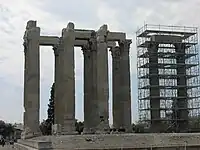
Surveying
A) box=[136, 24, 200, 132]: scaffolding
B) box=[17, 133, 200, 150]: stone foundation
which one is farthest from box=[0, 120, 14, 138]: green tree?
box=[17, 133, 200, 150]: stone foundation

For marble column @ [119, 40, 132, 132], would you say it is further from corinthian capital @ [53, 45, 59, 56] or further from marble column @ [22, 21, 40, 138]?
marble column @ [22, 21, 40, 138]

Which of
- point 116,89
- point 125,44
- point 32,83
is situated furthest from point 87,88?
point 32,83

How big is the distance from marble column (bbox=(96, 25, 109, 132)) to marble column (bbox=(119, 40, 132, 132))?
237 inches

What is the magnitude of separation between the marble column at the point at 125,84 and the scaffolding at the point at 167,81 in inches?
174

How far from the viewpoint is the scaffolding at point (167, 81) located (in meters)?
56.3

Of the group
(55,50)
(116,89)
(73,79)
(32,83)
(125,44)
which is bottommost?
(116,89)

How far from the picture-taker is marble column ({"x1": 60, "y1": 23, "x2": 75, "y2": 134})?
45562 mm

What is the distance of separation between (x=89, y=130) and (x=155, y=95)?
11195mm

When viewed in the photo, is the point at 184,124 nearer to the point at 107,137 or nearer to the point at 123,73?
the point at 123,73

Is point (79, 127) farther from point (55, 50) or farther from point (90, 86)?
point (55, 50)

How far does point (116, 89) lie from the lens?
53938 mm

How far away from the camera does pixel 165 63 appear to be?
188ft

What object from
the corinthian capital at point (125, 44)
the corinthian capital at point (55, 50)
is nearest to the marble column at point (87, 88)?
the corinthian capital at point (55, 50)

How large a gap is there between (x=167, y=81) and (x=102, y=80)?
1505 cm
